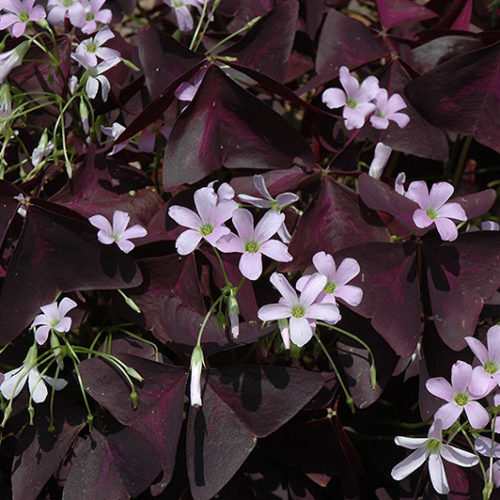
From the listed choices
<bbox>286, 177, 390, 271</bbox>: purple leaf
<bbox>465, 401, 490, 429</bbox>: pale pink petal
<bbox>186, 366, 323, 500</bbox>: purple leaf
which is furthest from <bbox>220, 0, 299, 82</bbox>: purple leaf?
<bbox>465, 401, 490, 429</bbox>: pale pink petal

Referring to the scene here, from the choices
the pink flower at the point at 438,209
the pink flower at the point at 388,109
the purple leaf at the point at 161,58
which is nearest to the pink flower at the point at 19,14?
the purple leaf at the point at 161,58

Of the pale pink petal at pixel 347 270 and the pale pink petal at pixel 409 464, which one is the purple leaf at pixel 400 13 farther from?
the pale pink petal at pixel 409 464

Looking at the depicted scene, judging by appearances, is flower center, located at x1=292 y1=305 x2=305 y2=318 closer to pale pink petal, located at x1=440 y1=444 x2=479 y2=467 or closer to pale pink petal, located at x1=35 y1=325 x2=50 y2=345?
pale pink petal, located at x1=440 y1=444 x2=479 y2=467

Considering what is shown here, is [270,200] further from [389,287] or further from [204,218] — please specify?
[389,287]

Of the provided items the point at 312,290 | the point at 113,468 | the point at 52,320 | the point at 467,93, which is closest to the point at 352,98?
the point at 467,93

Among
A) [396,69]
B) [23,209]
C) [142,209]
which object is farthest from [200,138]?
[396,69]
